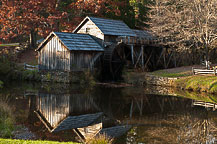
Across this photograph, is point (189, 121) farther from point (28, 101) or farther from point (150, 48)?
point (150, 48)

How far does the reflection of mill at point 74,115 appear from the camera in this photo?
13.5m

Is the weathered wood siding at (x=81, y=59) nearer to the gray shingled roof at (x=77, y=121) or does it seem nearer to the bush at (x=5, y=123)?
the gray shingled roof at (x=77, y=121)

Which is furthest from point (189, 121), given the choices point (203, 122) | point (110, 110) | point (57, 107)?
point (57, 107)

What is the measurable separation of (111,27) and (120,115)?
68.4ft

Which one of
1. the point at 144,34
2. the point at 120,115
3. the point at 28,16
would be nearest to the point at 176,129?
the point at 120,115

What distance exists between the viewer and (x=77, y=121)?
49.9 feet

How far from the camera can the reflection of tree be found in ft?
40.0

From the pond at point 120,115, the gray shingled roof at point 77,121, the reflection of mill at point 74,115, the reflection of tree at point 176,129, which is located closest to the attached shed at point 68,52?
the pond at point 120,115

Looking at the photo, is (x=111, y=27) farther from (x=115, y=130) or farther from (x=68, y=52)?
(x=115, y=130)

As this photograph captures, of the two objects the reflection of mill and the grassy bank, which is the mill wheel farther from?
the reflection of mill

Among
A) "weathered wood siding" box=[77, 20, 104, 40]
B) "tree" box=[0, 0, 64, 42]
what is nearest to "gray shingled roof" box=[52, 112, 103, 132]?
"weathered wood siding" box=[77, 20, 104, 40]

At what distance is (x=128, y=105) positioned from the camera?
759 inches

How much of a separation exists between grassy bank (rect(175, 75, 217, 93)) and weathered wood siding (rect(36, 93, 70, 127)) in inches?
419

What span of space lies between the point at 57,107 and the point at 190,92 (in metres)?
11.8
